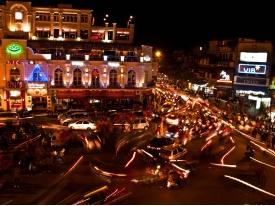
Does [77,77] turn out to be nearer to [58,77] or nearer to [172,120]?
[58,77]

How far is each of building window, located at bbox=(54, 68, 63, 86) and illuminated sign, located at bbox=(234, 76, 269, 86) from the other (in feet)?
80.7

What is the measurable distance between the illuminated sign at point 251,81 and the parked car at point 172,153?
99.1 ft

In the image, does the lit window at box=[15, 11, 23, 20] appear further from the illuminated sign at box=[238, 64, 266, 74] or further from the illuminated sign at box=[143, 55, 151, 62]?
the illuminated sign at box=[238, 64, 266, 74]

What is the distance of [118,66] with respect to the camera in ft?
154

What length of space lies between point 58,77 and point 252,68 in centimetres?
2566

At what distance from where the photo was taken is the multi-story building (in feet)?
143

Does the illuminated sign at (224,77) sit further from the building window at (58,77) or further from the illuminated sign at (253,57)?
the building window at (58,77)

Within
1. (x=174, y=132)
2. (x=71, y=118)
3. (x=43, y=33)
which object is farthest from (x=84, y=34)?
(x=174, y=132)

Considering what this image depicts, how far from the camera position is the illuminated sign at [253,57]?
175 feet

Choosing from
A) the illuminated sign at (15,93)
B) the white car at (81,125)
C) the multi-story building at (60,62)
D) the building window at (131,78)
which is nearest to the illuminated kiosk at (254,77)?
the multi-story building at (60,62)

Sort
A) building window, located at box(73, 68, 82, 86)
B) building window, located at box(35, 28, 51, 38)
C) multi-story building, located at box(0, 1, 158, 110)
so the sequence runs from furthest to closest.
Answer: building window, located at box(35, 28, 51, 38) → building window, located at box(73, 68, 82, 86) → multi-story building, located at box(0, 1, 158, 110)

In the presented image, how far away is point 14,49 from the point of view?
142ft

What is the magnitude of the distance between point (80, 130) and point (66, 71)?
1250cm

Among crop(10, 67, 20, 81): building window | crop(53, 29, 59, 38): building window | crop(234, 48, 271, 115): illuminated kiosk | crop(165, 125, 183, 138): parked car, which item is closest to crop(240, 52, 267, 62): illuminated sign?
crop(234, 48, 271, 115): illuminated kiosk
